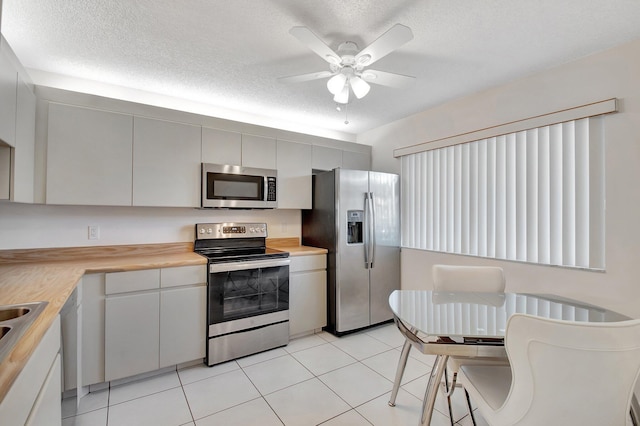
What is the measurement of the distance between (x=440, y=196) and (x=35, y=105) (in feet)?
11.5

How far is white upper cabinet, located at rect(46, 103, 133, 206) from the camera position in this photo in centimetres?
212

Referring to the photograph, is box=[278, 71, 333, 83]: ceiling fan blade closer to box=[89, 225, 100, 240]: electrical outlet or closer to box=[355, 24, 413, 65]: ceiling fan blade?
box=[355, 24, 413, 65]: ceiling fan blade

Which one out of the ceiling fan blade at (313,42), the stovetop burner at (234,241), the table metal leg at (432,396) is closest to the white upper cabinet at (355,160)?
the stovetop burner at (234,241)

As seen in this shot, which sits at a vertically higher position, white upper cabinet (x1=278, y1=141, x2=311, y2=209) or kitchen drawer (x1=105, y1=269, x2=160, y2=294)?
white upper cabinet (x1=278, y1=141, x2=311, y2=209)

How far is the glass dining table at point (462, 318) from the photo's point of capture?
1318mm

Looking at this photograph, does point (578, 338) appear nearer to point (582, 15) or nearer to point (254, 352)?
point (582, 15)

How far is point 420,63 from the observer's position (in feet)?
7.29

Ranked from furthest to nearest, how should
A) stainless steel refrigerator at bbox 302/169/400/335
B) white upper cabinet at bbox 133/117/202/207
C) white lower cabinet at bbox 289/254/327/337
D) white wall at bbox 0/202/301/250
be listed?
stainless steel refrigerator at bbox 302/169/400/335 → white lower cabinet at bbox 289/254/327/337 → white upper cabinet at bbox 133/117/202/207 → white wall at bbox 0/202/301/250

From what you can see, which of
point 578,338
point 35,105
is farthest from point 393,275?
point 35,105

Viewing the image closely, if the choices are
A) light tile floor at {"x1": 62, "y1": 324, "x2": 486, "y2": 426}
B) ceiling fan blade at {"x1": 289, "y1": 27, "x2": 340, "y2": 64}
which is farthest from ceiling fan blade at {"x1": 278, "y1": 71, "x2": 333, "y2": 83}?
light tile floor at {"x1": 62, "y1": 324, "x2": 486, "y2": 426}

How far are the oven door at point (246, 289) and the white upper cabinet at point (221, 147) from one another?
101 centimetres

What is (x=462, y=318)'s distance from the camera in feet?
4.91

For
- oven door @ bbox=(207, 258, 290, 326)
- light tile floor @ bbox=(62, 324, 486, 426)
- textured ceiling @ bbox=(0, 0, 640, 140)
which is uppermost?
textured ceiling @ bbox=(0, 0, 640, 140)

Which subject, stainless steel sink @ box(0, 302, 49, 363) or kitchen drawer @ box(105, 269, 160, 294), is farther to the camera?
kitchen drawer @ box(105, 269, 160, 294)
